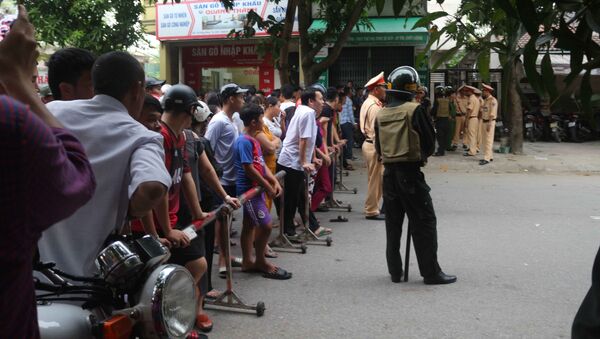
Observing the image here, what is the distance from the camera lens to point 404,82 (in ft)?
18.1

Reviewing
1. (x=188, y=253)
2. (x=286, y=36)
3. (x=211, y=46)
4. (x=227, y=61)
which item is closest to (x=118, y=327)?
(x=188, y=253)

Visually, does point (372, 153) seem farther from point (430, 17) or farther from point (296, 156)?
point (430, 17)

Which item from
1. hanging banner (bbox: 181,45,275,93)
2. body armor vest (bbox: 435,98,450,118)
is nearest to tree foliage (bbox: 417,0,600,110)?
body armor vest (bbox: 435,98,450,118)

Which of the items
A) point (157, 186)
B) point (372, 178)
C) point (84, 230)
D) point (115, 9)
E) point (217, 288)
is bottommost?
point (217, 288)

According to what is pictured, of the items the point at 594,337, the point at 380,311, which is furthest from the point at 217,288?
the point at 594,337

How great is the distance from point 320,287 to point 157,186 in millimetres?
3492

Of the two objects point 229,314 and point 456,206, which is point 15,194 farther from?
point 456,206

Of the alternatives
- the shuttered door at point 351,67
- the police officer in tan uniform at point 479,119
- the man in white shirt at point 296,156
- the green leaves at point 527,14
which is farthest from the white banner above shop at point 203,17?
the green leaves at point 527,14

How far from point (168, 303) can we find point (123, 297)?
189mm

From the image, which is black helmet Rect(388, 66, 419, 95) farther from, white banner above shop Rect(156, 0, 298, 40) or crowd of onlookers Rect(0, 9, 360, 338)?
white banner above shop Rect(156, 0, 298, 40)

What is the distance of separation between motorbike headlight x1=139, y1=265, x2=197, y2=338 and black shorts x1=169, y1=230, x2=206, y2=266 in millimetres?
2034

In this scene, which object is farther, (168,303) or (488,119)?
(488,119)

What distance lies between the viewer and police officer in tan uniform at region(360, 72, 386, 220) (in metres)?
8.08

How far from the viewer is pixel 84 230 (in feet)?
6.66
